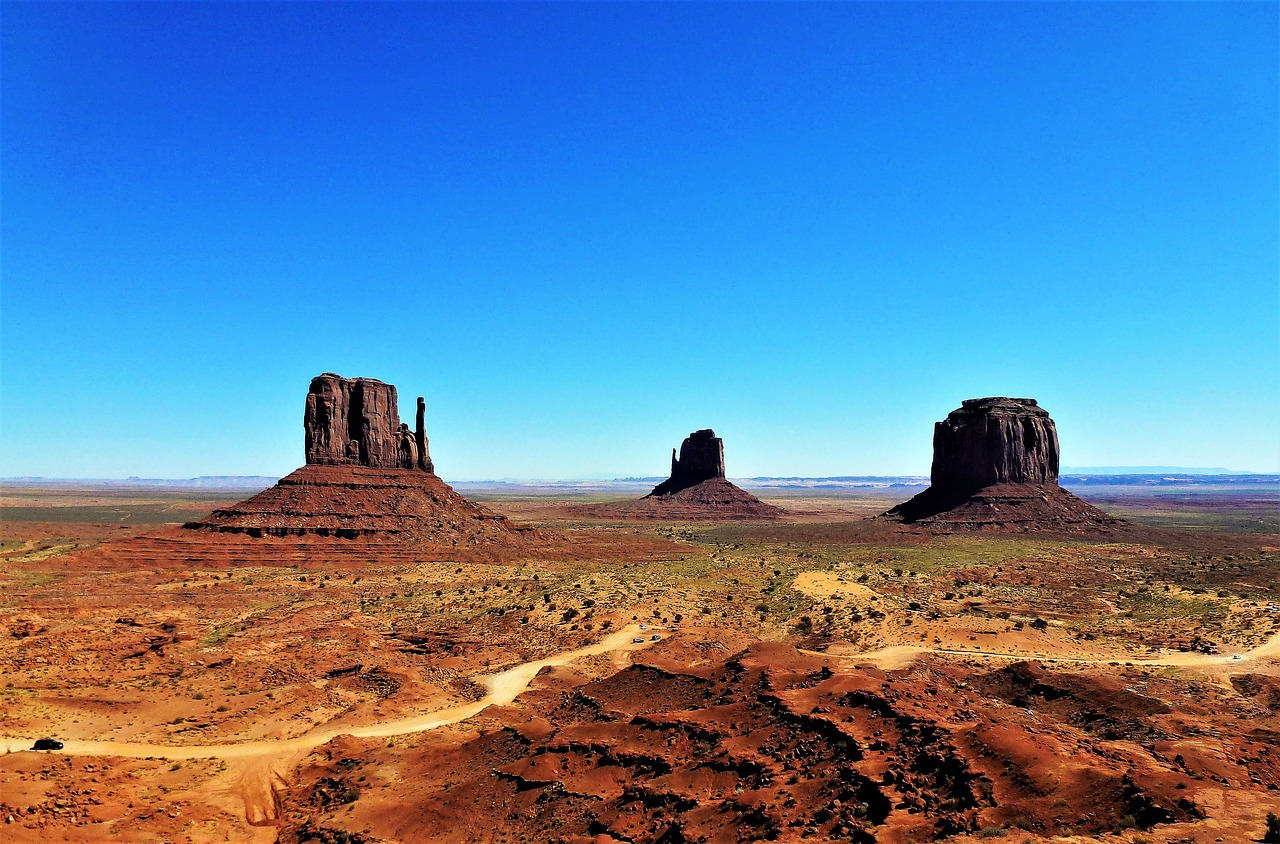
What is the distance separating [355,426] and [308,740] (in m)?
53.5

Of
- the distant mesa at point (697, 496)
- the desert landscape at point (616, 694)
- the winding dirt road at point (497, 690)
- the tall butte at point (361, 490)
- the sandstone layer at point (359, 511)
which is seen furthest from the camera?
the distant mesa at point (697, 496)

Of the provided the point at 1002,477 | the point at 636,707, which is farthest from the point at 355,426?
the point at 1002,477

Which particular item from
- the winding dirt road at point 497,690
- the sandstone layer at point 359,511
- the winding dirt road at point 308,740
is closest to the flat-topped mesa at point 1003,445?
the winding dirt road at point 497,690

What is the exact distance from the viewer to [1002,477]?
93562 millimetres

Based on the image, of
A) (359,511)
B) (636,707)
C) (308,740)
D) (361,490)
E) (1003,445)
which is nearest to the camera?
(308,740)

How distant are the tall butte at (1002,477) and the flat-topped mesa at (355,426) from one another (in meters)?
70.5

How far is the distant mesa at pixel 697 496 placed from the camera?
130m

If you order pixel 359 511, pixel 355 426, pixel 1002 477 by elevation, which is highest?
pixel 355 426

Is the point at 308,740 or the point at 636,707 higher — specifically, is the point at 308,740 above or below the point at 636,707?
below

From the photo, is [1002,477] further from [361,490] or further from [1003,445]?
[361,490]

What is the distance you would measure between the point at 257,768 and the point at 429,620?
57.7 feet

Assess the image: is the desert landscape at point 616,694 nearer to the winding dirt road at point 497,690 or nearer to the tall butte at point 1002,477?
the winding dirt road at point 497,690

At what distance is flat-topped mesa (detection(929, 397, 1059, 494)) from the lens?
93.2 metres

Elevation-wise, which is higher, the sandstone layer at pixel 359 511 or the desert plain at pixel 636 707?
the sandstone layer at pixel 359 511
